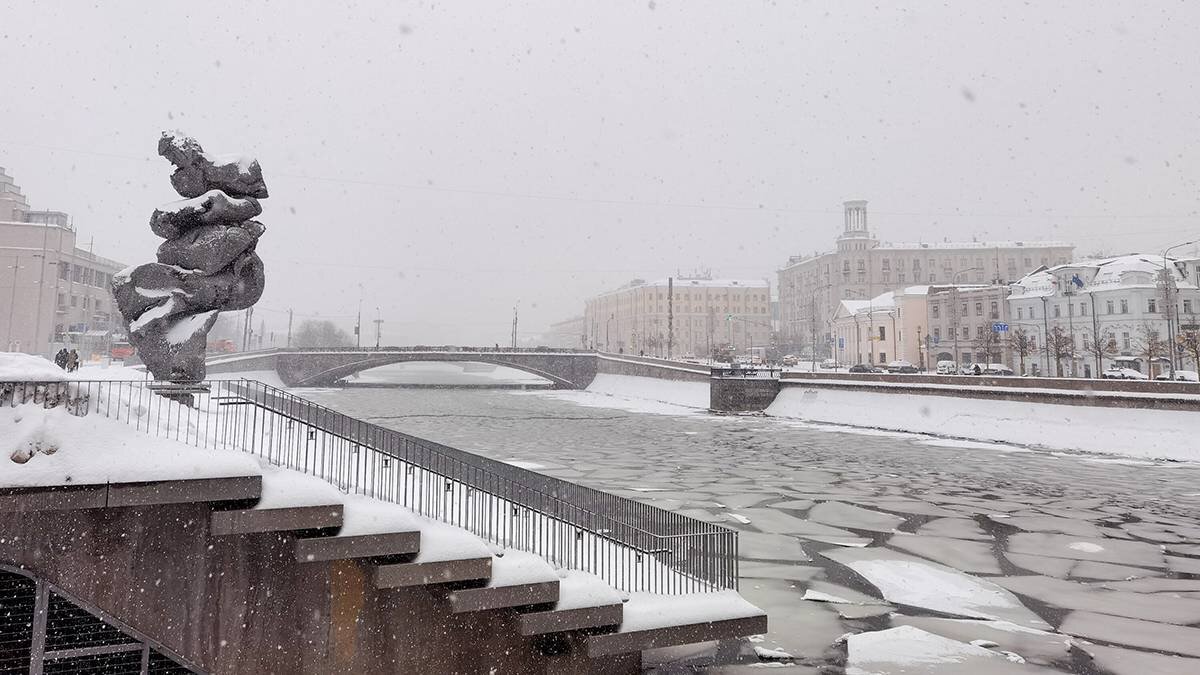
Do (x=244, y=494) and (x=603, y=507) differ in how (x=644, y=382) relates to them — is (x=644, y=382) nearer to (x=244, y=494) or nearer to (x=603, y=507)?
(x=603, y=507)

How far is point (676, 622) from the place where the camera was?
24.8ft

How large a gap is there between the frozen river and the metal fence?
157cm

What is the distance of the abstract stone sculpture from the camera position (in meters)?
11.9

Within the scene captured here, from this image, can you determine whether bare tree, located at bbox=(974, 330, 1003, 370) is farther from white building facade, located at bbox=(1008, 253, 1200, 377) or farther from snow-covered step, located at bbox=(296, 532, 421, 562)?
snow-covered step, located at bbox=(296, 532, 421, 562)

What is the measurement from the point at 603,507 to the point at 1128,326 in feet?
247

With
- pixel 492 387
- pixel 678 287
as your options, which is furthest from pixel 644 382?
pixel 678 287

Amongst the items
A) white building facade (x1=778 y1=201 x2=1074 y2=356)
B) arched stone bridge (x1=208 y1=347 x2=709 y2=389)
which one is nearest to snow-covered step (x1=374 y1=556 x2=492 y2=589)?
arched stone bridge (x1=208 y1=347 x2=709 y2=389)

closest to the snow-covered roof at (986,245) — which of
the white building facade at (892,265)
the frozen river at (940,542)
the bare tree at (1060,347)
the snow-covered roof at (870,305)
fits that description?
the white building facade at (892,265)

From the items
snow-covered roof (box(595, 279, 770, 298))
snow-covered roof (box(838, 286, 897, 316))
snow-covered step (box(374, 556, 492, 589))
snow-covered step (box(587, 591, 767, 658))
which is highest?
snow-covered roof (box(595, 279, 770, 298))

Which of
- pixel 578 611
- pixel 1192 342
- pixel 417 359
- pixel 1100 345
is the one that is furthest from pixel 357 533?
pixel 417 359

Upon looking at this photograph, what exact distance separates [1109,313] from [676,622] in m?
78.7

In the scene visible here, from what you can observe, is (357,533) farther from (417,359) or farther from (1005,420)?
(417,359)

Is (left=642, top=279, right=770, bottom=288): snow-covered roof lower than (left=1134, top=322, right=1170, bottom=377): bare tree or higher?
higher

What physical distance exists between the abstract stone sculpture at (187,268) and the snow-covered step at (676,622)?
9.17 m
